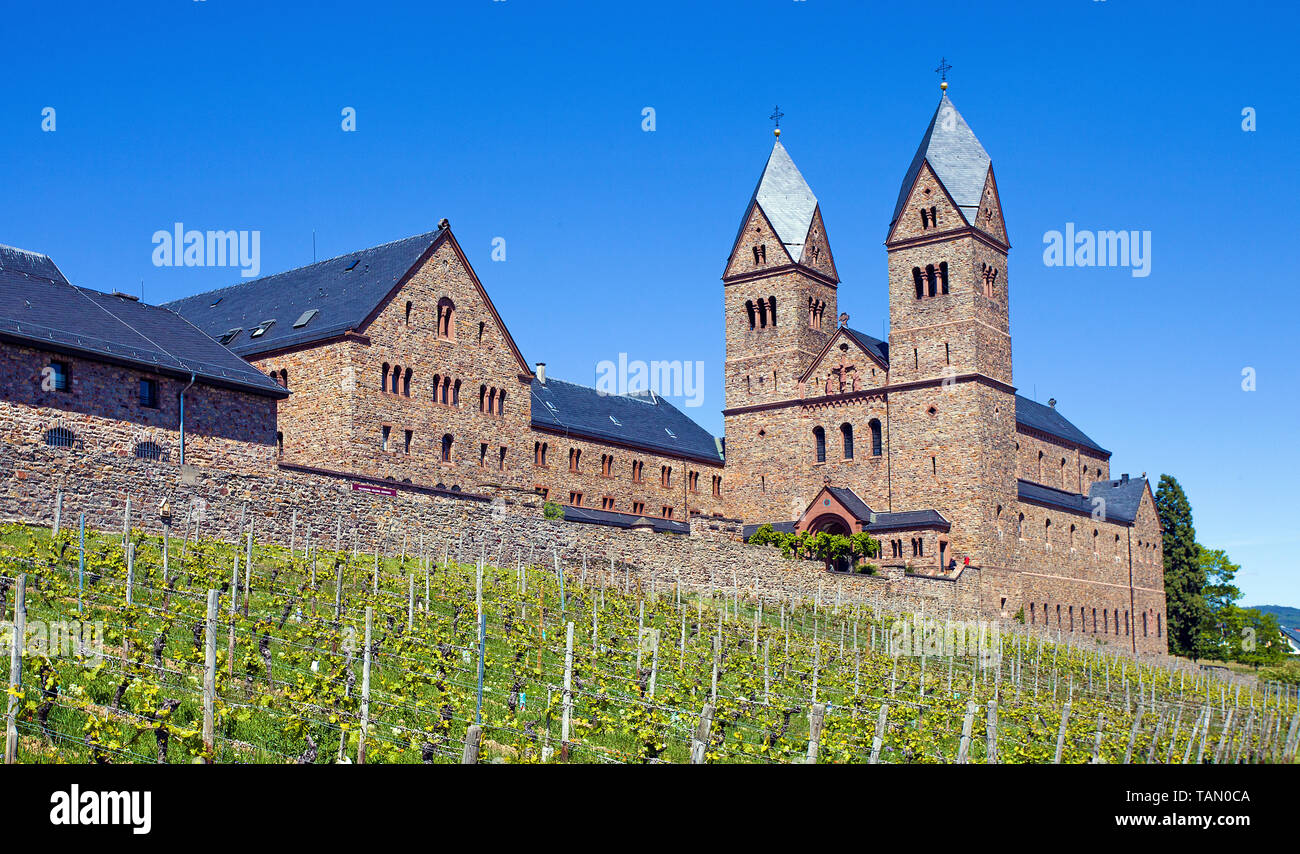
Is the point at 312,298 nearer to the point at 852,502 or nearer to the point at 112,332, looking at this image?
the point at 112,332

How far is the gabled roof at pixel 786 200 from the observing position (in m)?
70.2

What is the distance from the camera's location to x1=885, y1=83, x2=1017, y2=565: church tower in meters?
61.0

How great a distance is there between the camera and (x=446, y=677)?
66.7ft

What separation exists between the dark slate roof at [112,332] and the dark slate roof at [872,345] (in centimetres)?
3430

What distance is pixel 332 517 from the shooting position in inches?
1351

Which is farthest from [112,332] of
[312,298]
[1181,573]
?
[1181,573]

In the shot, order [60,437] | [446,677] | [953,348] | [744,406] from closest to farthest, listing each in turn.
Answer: [446,677], [60,437], [953,348], [744,406]

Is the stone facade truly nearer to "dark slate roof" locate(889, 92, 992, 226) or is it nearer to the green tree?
"dark slate roof" locate(889, 92, 992, 226)

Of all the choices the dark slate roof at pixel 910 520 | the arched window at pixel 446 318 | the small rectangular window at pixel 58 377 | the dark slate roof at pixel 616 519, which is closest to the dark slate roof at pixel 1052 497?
the dark slate roof at pixel 910 520

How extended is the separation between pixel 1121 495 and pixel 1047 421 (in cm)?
677
